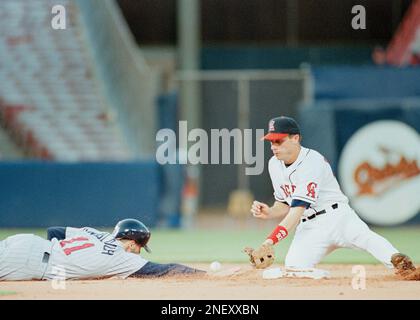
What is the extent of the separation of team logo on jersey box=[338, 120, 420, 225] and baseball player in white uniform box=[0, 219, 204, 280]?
5563 mm

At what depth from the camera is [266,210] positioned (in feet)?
22.1

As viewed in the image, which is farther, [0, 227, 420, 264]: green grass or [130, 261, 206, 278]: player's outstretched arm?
[0, 227, 420, 264]: green grass

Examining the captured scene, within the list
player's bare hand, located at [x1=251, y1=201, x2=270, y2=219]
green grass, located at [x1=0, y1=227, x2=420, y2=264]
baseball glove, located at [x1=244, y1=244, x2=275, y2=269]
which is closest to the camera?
baseball glove, located at [x1=244, y1=244, x2=275, y2=269]

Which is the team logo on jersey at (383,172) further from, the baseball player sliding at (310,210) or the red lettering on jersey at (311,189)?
the red lettering on jersey at (311,189)

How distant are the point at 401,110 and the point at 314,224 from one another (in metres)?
5.91

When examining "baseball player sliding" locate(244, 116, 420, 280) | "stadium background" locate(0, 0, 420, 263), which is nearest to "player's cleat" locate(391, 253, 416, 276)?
"baseball player sliding" locate(244, 116, 420, 280)

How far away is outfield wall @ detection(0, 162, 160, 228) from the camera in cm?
1269

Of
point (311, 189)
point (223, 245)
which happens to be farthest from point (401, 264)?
point (223, 245)

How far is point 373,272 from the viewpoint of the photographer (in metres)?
7.98

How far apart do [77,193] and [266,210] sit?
6.38 metres

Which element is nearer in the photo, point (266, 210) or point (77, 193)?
point (266, 210)

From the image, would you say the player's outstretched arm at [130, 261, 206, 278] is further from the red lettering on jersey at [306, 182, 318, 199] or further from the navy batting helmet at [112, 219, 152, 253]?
the red lettering on jersey at [306, 182, 318, 199]

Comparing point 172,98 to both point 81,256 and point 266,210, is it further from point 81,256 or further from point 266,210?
point 266,210
